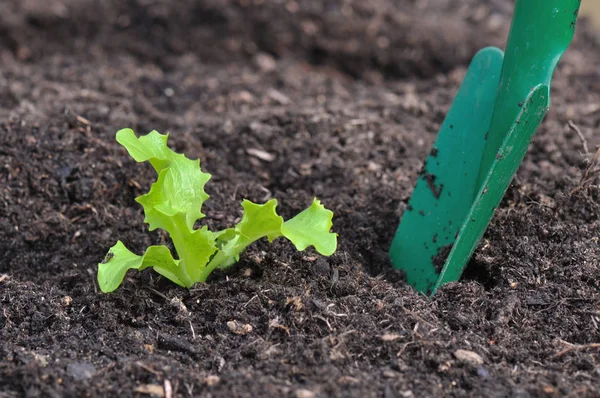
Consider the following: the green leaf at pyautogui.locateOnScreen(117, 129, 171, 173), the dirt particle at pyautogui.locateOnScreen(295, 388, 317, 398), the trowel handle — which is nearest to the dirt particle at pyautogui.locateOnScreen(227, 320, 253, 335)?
the dirt particle at pyautogui.locateOnScreen(295, 388, 317, 398)

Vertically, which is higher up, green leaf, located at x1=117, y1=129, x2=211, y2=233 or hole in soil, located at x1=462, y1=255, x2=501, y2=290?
green leaf, located at x1=117, y1=129, x2=211, y2=233

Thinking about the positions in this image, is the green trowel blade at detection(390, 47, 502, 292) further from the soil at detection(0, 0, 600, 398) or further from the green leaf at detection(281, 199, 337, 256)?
the green leaf at detection(281, 199, 337, 256)

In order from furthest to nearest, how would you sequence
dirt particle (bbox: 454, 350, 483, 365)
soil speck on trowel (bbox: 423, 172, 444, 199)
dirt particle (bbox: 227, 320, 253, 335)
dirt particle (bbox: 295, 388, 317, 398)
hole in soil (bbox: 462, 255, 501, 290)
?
soil speck on trowel (bbox: 423, 172, 444, 199) → hole in soil (bbox: 462, 255, 501, 290) → dirt particle (bbox: 227, 320, 253, 335) → dirt particle (bbox: 454, 350, 483, 365) → dirt particle (bbox: 295, 388, 317, 398)

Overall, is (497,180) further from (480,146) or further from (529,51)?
(529,51)

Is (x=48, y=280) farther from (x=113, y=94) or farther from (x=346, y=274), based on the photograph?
(x=113, y=94)

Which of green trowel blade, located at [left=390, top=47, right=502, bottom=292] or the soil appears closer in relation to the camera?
the soil

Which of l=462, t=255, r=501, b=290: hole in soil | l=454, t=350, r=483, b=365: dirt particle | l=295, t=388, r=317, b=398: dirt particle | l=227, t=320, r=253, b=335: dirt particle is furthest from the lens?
l=462, t=255, r=501, b=290: hole in soil
